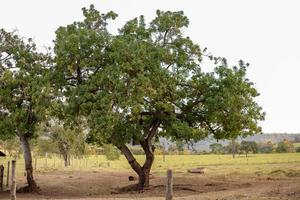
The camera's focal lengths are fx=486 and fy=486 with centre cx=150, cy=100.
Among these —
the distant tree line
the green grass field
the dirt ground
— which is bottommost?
the dirt ground

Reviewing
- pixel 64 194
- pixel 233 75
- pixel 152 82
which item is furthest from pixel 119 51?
pixel 64 194

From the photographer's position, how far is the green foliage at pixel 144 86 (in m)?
29.7

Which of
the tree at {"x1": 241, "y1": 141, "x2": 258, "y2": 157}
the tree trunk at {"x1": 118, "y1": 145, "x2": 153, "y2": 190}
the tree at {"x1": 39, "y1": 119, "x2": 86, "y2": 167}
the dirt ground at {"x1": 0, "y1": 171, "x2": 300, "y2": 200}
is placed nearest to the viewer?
the dirt ground at {"x1": 0, "y1": 171, "x2": 300, "y2": 200}

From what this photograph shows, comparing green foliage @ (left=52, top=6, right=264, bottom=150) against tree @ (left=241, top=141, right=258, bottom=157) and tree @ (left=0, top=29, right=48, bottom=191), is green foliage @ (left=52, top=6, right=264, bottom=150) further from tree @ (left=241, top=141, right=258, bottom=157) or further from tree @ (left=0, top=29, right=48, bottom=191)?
tree @ (left=241, top=141, right=258, bottom=157)

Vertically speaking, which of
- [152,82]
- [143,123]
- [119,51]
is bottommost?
[143,123]

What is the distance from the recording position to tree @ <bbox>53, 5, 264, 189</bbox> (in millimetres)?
29672

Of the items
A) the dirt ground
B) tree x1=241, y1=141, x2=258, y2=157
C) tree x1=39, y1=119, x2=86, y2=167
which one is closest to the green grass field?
tree x1=39, y1=119, x2=86, y2=167

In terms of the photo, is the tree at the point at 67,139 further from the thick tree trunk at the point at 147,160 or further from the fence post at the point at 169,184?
the fence post at the point at 169,184

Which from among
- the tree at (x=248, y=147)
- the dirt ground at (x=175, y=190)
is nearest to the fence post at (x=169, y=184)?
the dirt ground at (x=175, y=190)

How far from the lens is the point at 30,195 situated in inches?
1252

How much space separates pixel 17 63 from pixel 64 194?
9630 millimetres

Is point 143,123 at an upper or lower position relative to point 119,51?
lower

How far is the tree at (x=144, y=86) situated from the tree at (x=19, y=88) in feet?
7.31

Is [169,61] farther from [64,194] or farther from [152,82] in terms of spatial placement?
[64,194]
